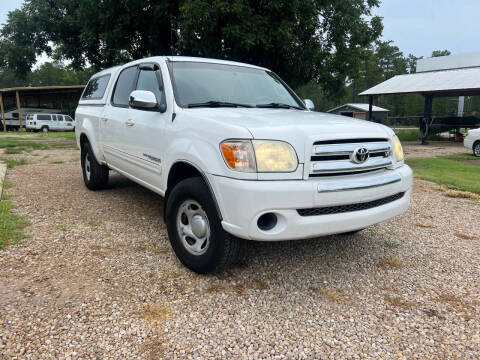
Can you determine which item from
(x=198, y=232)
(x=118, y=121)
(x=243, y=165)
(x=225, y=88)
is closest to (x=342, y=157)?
(x=243, y=165)

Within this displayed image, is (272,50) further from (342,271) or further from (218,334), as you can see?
(218,334)

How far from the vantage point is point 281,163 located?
102 inches

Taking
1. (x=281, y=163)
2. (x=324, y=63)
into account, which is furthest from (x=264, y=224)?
(x=324, y=63)

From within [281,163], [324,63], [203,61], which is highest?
[324,63]

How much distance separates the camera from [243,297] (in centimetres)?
275

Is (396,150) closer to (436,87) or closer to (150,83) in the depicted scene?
(150,83)

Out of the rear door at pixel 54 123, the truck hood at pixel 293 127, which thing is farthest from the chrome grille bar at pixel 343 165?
the rear door at pixel 54 123

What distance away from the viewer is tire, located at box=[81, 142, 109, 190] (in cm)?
562

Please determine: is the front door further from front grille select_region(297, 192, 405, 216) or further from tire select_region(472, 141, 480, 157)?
tire select_region(472, 141, 480, 157)

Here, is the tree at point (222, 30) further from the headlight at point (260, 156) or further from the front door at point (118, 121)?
the headlight at point (260, 156)

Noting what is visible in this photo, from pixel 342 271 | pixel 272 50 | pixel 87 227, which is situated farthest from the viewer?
pixel 272 50

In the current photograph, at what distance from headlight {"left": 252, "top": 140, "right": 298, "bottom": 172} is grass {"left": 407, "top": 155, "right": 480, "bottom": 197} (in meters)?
5.58

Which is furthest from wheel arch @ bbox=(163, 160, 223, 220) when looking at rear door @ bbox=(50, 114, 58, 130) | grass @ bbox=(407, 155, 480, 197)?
rear door @ bbox=(50, 114, 58, 130)

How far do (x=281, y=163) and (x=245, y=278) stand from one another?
3.53ft
